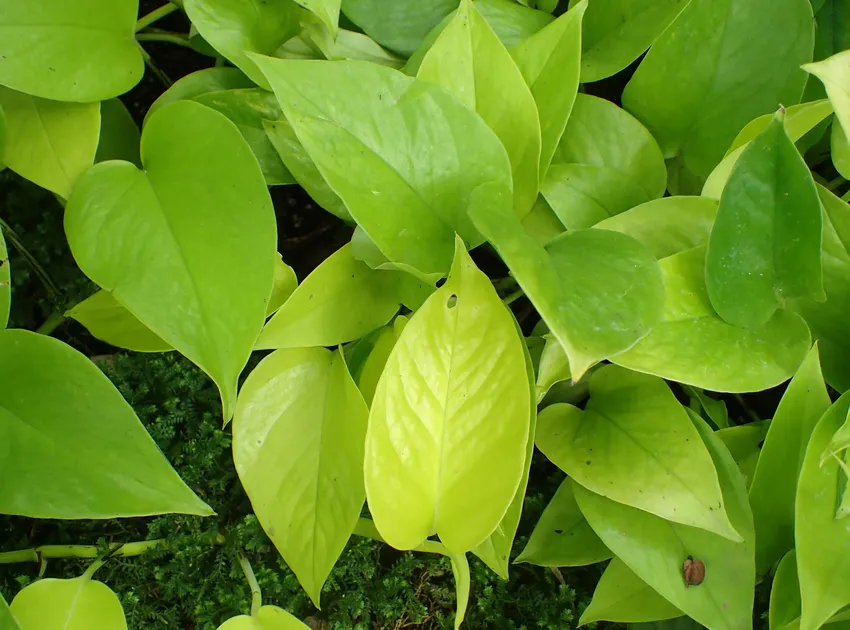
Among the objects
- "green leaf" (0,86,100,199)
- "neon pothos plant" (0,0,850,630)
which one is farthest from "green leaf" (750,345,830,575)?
"green leaf" (0,86,100,199)

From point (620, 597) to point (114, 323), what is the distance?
60 centimetres

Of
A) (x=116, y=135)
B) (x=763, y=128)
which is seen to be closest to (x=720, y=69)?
(x=763, y=128)

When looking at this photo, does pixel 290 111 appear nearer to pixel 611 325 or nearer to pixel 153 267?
pixel 153 267

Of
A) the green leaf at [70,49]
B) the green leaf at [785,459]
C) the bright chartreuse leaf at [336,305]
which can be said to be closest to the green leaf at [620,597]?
the green leaf at [785,459]

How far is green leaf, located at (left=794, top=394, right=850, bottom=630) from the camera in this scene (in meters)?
0.57

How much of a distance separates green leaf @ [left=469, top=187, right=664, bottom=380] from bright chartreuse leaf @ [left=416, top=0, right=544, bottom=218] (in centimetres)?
11

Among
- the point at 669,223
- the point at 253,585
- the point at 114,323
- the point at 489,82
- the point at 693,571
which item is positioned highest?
the point at 489,82

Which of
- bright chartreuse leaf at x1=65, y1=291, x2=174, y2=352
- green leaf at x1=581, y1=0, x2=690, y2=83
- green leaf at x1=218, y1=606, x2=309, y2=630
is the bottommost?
green leaf at x1=218, y1=606, x2=309, y2=630

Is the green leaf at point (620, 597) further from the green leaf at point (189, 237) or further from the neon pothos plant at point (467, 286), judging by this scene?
the green leaf at point (189, 237)

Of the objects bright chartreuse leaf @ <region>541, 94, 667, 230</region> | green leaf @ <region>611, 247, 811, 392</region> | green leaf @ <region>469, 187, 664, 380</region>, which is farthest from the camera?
bright chartreuse leaf @ <region>541, 94, 667, 230</region>

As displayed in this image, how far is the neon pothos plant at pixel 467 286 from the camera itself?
546mm

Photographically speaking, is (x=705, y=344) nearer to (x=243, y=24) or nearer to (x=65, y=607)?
(x=243, y=24)

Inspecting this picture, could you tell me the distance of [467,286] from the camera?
0.52 meters

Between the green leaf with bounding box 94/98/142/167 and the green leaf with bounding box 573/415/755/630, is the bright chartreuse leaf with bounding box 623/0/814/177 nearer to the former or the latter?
the green leaf with bounding box 573/415/755/630
